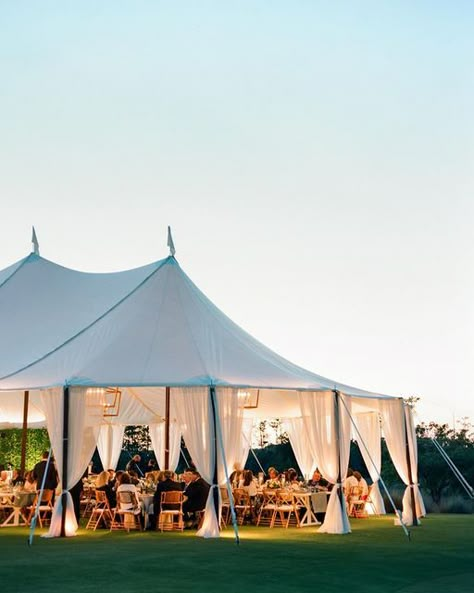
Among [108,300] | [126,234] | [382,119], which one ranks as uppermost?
[382,119]

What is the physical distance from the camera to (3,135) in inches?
663

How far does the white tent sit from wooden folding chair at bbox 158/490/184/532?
100 centimetres

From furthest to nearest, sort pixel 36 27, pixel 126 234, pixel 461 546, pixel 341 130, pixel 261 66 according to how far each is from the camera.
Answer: pixel 126 234, pixel 341 130, pixel 261 66, pixel 36 27, pixel 461 546

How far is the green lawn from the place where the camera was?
825 cm

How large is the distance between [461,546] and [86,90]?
10.2 meters

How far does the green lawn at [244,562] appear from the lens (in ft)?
27.1

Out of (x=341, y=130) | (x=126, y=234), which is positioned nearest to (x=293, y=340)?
(x=126, y=234)

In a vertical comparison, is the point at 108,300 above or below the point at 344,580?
above

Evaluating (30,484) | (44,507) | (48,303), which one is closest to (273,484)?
(44,507)

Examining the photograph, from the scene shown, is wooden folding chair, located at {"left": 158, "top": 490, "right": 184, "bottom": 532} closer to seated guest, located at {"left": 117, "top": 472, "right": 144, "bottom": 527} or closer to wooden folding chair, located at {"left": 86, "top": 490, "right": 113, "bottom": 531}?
seated guest, located at {"left": 117, "top": 472, "right": 144, "bottom": 527}

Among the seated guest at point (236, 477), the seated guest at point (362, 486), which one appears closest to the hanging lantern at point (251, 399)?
the seated guest at point (236, 477)

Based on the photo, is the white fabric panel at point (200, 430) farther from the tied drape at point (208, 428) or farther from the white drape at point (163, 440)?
the white drape at point (163, 440)

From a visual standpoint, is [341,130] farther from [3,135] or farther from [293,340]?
[293,340]

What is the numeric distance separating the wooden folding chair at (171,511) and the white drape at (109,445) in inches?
332
